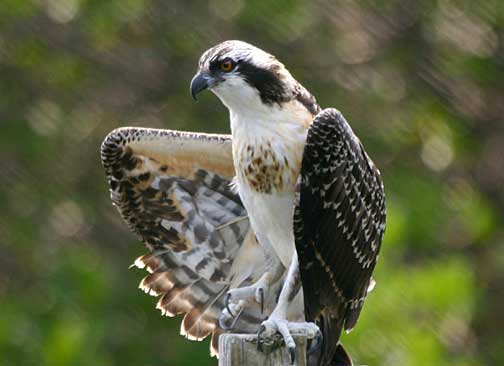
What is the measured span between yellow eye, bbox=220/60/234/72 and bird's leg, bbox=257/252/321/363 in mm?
857

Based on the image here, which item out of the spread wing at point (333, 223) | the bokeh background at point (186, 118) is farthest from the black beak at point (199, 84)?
the bokeh background at point (186, 118)

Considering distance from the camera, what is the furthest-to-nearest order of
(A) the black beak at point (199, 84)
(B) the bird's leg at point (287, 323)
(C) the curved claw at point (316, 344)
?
(A) the black beak at point (199, 84) < (C) the curved claw at point (316, 344) < (B) the bird's leg at point (287, 323)

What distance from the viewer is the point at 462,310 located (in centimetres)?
1062

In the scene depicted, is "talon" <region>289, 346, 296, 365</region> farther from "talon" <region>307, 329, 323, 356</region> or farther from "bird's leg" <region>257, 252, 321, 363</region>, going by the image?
"talon" <region>307, 329, 323, 356</region>

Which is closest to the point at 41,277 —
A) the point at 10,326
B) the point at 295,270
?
the point at 10,326

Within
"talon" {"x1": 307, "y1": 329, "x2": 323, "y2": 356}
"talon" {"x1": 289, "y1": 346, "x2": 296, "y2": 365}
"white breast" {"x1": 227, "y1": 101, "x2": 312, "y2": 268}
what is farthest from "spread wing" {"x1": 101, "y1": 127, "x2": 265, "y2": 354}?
"talon" {"x1": 289, "y1": 346, "x2": 296, "y2": 365}

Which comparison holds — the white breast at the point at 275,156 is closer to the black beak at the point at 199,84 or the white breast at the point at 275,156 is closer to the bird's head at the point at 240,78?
the bird's head at the point at 240,78

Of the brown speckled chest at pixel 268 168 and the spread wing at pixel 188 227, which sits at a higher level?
the brown speckled chest at pixel 268 168

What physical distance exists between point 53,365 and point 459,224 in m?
4.00

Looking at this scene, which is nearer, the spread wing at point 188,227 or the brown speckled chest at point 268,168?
the brown speckled chest at point 268,168

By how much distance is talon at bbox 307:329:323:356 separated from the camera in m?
5.64

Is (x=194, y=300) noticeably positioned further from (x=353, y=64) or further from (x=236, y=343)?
(x=353, y=64)

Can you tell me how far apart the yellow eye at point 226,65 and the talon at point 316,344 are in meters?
1.23

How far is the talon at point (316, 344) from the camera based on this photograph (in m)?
5.64
